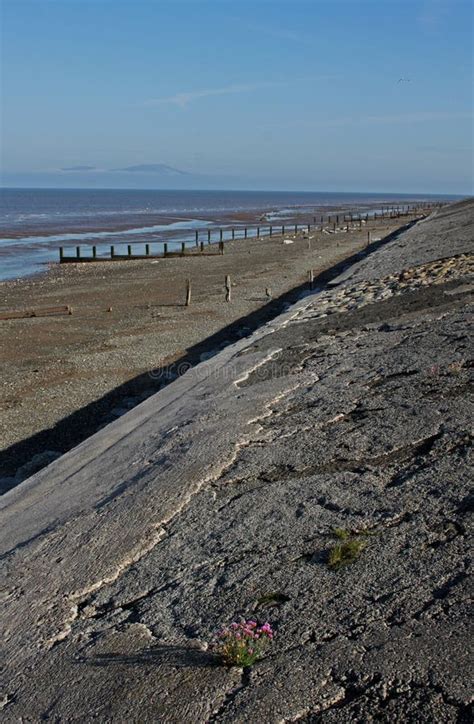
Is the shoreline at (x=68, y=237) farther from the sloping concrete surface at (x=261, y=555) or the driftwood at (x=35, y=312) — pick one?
the sloping concrete surface at (x=261, y=555)

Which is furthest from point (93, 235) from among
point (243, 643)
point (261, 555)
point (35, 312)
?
point (243, 643)

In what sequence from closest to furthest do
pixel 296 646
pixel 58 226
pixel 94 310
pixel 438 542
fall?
pixel 296 646 < pixel 438 542 < pixel 94 310 < pixel 58 226

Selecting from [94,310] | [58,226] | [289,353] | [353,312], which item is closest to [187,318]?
[94,310]

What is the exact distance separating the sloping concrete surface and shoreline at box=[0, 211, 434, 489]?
350 centimetres

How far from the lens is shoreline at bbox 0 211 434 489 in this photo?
13602 mm

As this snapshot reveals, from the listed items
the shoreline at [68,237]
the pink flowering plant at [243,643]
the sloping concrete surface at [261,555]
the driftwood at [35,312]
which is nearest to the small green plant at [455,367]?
the sloping concrete surface at [261,555]

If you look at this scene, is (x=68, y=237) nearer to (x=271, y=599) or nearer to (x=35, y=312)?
(x=35, y=312)

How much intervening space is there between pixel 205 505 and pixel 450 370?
138 inches

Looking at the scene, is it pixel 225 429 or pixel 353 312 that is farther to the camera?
pixel 353 312

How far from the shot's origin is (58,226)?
7744 cm

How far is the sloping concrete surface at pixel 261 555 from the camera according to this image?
4.21m

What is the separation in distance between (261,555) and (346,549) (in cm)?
60

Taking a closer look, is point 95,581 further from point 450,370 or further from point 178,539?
point 450,370

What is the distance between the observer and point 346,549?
5402 mm
